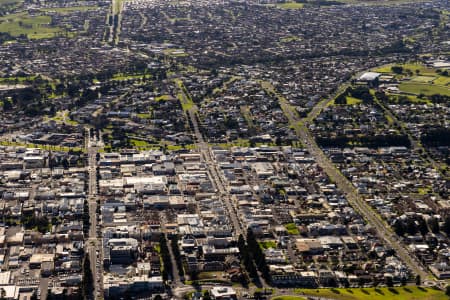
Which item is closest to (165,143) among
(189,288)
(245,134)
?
(245,134)

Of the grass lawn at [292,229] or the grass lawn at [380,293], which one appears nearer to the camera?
the grass lawn at [380,293]

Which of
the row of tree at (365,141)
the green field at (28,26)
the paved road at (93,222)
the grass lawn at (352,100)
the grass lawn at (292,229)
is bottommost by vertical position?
the green field at (28,26)

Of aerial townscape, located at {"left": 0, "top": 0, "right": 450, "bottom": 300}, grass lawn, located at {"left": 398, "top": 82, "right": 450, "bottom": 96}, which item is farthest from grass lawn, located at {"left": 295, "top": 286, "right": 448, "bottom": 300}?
grass lawn, located at {"left": 398, "top": 82, "right": 450, "bottom": 96}

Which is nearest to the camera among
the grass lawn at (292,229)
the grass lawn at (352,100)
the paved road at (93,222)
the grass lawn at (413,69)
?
the paved road at (93,222)

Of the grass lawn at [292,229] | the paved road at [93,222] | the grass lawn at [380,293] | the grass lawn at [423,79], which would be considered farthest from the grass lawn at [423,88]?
the grass lawn at [380,293]

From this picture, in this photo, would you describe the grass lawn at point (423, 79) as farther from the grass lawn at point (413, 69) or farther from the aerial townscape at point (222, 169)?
the grass lawn at point (413, 69)

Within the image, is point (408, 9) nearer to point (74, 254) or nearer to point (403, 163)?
point (403, 163)
